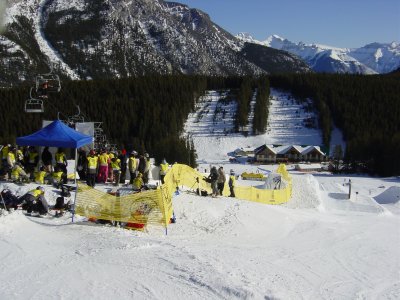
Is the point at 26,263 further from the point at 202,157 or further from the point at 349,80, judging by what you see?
the point at 349,80

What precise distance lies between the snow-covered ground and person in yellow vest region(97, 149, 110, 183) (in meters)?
2.93

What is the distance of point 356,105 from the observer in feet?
394

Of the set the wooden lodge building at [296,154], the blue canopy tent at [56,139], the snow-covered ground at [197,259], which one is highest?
the blue canopy tent at [56,139]

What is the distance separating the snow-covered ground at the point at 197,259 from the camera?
29.2 feet

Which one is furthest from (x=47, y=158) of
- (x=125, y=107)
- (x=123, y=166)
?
(x=125, y=107)

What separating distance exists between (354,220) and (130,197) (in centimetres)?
1323

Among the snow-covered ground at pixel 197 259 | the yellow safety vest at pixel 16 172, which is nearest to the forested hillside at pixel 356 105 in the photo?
the snow-covered ground at pixel 197 259

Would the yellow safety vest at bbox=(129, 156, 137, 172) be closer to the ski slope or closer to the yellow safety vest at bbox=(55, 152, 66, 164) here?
the yellow safety vest at bbox=(55, 152, 66, 164)

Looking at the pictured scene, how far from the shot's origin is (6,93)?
126 m

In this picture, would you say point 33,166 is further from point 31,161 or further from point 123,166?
point 123,166

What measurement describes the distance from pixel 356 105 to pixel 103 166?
11041 cm

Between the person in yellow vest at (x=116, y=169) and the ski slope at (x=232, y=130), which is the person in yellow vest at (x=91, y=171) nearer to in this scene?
the person in yellow vest at (x=116, y=169)

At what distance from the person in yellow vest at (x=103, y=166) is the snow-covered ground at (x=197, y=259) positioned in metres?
2.93

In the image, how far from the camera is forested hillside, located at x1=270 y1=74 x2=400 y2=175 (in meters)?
79.6
